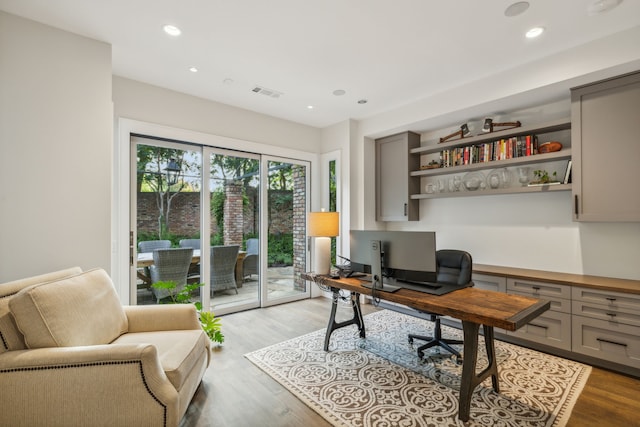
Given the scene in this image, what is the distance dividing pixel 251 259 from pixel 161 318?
7.00ft

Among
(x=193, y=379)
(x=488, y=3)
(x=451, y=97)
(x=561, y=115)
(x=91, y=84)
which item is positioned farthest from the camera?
(x=451, y=97)

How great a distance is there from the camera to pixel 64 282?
1.81 metres

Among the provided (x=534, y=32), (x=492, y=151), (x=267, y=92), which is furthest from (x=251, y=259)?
(x=534, y=32)

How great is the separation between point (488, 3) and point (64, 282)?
341 cm

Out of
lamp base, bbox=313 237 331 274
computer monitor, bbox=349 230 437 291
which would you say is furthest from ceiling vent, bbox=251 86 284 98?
computer monitor, bbox=349 230 437 291

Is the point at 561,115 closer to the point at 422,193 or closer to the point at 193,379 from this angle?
the point at 422,193

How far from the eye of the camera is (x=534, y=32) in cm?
250

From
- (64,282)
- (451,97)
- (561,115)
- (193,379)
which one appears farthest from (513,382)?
(64,282)

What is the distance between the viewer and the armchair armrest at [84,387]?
1459 millimetres

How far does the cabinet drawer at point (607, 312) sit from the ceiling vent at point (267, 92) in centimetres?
381

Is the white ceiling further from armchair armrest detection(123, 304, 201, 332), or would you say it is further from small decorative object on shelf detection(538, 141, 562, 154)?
armchair armrest detection(123, 304, 201, 332)

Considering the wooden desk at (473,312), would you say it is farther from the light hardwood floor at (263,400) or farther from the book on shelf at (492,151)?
the book on shelf at (492,151)

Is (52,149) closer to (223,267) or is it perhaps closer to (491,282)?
(223,267)

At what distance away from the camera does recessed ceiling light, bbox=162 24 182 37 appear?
2444mm
